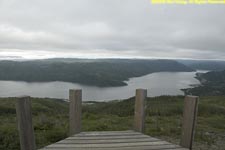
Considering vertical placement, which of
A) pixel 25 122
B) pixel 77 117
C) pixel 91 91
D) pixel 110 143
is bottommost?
pixel 91 91

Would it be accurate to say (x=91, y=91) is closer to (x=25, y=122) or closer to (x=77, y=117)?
(x=77, y=117)

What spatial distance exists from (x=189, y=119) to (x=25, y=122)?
251 cm

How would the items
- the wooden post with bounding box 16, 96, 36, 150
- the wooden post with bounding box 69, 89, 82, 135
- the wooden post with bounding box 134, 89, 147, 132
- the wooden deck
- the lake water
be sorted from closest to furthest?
1. the wooden post with bounding box 16, 96, 36, 150
2. the wooden deck
3. the wooden post with bounding box 69, 89, 82, 135
4. the wooden post with bounding box 134, 89, 147, 132
5. the lake water

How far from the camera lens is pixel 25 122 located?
293cm

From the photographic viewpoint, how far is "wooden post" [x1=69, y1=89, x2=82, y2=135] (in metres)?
3.93

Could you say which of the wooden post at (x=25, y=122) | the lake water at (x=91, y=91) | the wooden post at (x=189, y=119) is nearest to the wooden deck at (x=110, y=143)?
the wooden post at (x=189, y=119)

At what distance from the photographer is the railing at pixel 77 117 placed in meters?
2.91

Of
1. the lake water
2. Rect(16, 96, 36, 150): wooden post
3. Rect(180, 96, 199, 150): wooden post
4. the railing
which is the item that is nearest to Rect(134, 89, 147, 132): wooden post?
the railing

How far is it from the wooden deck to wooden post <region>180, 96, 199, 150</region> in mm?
175

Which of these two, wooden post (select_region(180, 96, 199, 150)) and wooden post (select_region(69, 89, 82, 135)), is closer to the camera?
wooden post (select_region(180, 96, 199, 150))

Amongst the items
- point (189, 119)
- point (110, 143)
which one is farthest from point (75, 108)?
point (189, 119)

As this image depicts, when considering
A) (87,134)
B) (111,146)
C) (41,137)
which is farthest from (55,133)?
(111,146)

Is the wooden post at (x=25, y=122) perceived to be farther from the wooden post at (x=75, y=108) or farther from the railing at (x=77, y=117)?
the wooden post at (x=75, y=108)

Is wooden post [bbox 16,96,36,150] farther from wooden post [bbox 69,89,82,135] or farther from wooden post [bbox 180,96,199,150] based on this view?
wooden post [bbox 180,96,199,150]
